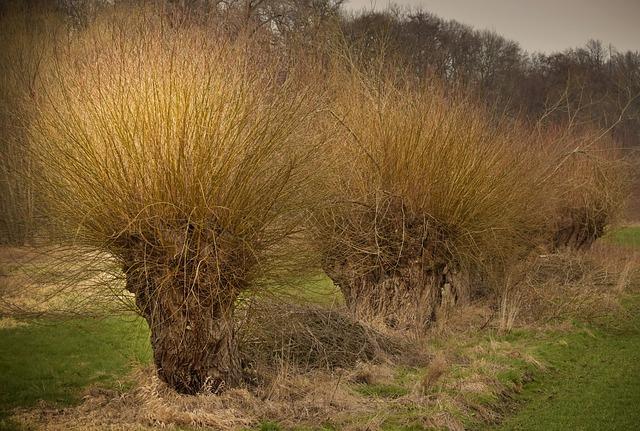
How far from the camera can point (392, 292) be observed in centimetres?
1338

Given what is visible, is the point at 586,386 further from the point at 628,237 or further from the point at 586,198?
the point at 628,237

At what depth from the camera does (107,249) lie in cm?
806

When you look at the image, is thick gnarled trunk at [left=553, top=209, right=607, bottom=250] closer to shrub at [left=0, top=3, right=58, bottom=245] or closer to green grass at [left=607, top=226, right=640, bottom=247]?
green grass at [left=607, top=226, right=640, bottom=247]

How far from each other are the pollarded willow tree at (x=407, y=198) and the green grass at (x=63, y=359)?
3.78 m

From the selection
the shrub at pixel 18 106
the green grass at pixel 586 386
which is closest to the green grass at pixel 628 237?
the green grass at pixel 586 386

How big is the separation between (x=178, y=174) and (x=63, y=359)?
4174mm

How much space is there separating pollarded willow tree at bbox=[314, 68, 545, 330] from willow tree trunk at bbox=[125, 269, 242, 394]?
426 centimetres

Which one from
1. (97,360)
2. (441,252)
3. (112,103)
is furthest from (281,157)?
(441,252)

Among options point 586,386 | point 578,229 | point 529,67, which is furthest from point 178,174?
point 529,67

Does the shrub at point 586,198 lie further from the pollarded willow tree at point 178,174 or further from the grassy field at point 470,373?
the pollarded willow tree at point 178,174

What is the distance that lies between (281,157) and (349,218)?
177 inches

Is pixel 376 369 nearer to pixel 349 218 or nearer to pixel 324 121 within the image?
pixel 349 218

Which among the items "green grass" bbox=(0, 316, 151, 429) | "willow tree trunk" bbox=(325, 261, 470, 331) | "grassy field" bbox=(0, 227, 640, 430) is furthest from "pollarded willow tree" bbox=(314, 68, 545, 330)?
"green grass" bbox=(0, 316, 151, 429)

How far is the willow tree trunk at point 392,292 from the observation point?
43.3ft
